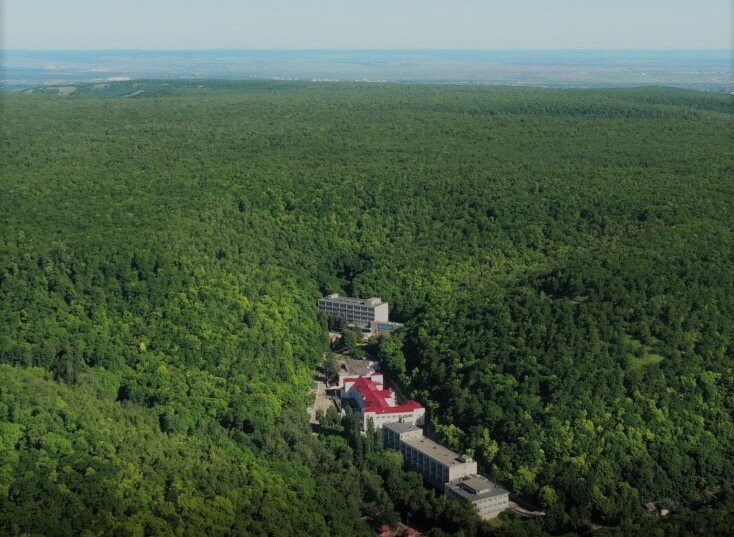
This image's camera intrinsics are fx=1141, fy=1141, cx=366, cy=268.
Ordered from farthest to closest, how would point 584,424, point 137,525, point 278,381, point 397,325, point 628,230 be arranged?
point 628,230 < point 397,325 < point 278,381 < point 584,424 < point 137,525

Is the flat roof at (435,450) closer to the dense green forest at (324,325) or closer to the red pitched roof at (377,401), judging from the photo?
the dense green forest at (324,325)

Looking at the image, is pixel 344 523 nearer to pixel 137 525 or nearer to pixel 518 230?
pixel 137 525

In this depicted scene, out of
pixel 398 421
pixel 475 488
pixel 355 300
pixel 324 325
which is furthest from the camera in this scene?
pixel 355 300

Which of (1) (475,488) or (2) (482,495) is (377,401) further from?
(2) (482,495)

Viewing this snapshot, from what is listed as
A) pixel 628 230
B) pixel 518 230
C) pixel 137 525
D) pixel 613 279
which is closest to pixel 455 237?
pixel 518 230

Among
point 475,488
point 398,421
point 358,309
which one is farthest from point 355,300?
point 475,488

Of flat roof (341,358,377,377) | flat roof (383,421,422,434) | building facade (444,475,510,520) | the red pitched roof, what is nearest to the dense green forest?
building facade (444,475,510,520)
